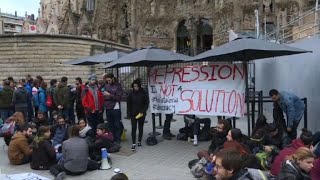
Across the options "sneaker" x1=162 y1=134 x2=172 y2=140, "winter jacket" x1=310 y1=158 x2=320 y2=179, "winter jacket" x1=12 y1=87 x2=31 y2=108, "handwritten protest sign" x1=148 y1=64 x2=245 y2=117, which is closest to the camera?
"winter jacket" x1=310 y1=158 x2=320 y2=179

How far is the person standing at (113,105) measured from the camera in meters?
10.4

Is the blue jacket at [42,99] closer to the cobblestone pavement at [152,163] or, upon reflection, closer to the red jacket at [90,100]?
the cobblestone pavement at [152,163]

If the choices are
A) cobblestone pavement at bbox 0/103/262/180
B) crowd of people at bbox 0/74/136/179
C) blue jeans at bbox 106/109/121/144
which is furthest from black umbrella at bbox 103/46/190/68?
cobblestone pavement at bbox 0/103/262/180

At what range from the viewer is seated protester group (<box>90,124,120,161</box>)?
8828mm

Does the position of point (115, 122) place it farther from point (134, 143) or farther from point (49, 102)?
point (49, 102)

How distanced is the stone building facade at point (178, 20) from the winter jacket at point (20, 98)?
95.6 ft

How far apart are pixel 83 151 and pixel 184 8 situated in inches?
1603

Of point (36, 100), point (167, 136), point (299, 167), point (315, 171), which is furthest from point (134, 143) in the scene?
point (315, 171)

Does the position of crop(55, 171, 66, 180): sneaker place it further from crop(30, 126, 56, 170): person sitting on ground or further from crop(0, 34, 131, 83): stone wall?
crop(0, 34, 131, 83): stone wall

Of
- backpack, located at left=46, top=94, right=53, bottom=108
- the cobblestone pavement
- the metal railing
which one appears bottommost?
the cobblestone pavement

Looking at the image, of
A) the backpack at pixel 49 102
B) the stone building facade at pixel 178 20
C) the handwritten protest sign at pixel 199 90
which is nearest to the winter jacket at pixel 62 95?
the backpack at pixel 49 102

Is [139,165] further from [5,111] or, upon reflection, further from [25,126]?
[5,111]

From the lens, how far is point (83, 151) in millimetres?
8039

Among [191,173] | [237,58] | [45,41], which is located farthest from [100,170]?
[45,41]
